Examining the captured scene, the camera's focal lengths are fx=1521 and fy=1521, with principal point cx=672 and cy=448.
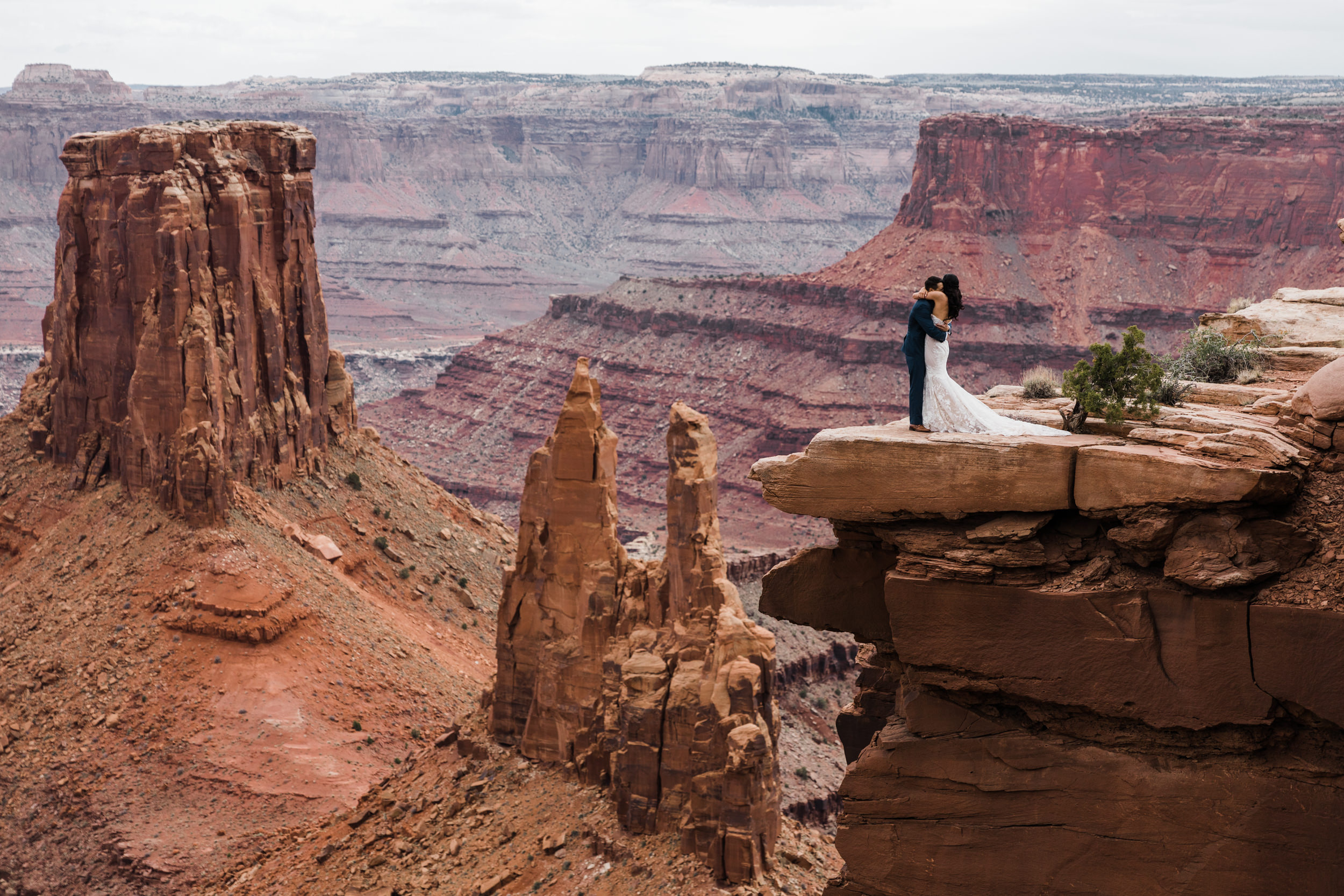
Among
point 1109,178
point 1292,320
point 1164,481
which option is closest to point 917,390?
point 1164,481

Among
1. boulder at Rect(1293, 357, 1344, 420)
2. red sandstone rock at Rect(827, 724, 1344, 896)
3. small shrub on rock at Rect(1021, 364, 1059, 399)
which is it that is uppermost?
boulder at Rect(1293, 357, 1344, 420)

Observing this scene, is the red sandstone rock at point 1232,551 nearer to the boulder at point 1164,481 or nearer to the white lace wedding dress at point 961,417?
the boulder at point 1164,481

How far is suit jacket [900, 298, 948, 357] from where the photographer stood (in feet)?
62.7

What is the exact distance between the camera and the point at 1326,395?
16109 mm

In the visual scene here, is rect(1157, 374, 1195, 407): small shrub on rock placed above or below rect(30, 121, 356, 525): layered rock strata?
above

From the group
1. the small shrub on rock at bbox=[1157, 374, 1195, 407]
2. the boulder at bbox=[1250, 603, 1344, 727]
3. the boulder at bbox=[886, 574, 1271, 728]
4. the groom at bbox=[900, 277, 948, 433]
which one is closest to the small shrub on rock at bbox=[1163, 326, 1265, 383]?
the small shrub on rock at bbox=[1157, 374, 1195, 407]

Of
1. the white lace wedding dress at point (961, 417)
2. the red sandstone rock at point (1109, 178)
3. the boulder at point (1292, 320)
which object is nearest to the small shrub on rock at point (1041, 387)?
the white lace wedding dress at point (961, 417)

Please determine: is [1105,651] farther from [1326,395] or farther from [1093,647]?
[1326,395]

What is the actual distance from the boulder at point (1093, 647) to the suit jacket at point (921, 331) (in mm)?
3407

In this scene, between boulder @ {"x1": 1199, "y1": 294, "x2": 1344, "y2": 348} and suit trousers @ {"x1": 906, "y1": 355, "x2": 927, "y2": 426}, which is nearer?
suit trousers @ {"x1": 906, "y1": 355, "x2": 927, "y2": 426}

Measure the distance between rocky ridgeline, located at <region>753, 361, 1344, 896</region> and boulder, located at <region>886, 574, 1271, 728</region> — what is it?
24mm

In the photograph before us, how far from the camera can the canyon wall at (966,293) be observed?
433 feet

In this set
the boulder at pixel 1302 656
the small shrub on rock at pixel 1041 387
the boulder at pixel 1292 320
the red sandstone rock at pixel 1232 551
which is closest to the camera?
the boulder at pixel 1302 656

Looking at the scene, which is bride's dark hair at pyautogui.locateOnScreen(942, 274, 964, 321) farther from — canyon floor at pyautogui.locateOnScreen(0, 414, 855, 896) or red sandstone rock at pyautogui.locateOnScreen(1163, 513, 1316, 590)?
canyon floor at pyautogui.locateOnScreen(0, 414, 855, 896)
